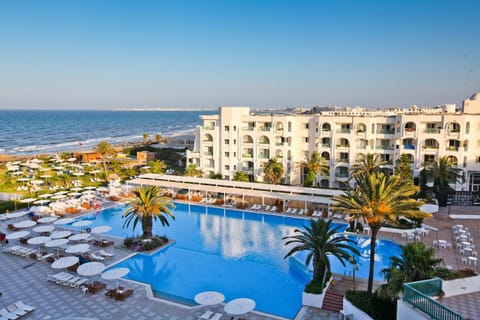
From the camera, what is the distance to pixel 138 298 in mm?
18750

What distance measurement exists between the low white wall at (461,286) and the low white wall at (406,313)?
87.2 inches

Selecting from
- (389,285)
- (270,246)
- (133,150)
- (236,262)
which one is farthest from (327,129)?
(133,150)

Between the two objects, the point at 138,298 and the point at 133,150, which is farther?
the point at 133,150

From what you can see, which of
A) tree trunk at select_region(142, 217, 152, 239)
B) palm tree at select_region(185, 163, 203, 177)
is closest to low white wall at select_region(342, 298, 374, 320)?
tree trunk at select_region(142, 217, 152, 239)

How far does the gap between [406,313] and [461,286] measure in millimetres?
3207

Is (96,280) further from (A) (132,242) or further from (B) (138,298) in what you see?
(A) (132,242)

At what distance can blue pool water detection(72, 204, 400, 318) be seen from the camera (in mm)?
19961

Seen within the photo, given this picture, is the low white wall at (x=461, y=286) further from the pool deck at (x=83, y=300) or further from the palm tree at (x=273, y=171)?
the palm tree at (x=273, y=171)

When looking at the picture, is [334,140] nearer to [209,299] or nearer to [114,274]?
[209,299]

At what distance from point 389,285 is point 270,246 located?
521 inches

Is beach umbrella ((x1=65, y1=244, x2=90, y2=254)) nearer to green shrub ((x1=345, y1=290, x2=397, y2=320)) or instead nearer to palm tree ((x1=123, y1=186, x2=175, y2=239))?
palm tree ((x1=123, y1=186, x2=175, y2=239))

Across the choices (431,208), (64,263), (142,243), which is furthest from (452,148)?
(64,263)

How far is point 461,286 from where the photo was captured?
572 inches

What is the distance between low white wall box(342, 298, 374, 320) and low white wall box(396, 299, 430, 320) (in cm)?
192
